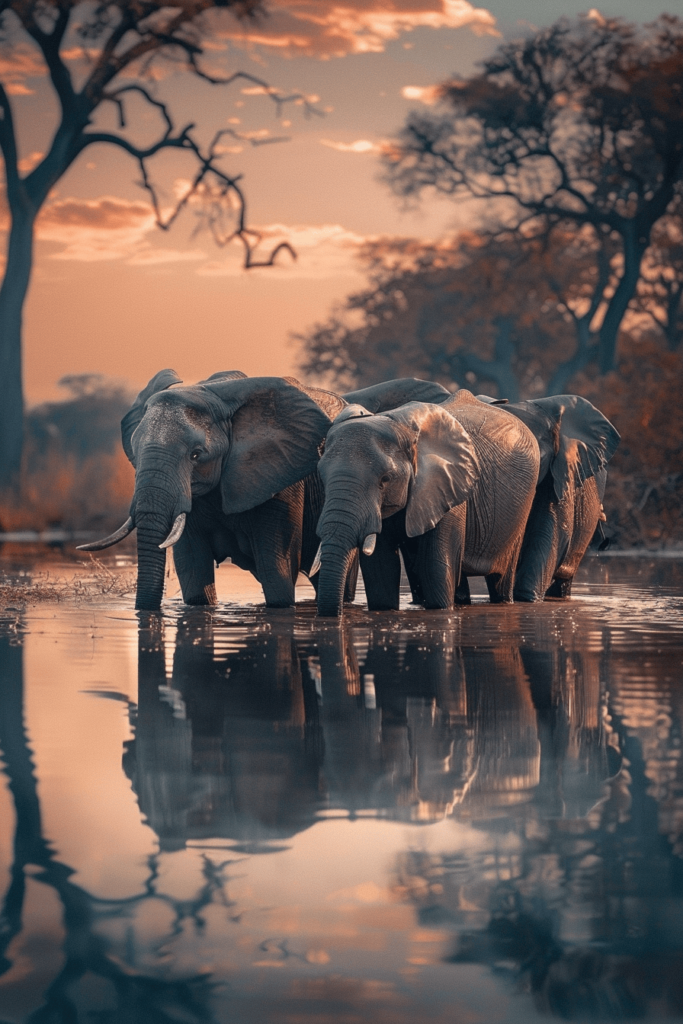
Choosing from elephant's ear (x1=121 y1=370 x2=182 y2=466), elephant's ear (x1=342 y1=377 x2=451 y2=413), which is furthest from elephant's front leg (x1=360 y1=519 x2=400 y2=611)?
elephant's ear (x1=121 y1=370 x2=182 y2=466)

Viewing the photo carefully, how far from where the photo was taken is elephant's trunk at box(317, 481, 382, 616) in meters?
12.0

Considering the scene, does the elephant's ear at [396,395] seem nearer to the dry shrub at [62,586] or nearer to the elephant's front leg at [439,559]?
the elephant's front leg at [439,559]

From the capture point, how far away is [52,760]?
6.39 m

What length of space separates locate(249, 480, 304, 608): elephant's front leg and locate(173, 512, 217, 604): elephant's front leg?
454 millimetres

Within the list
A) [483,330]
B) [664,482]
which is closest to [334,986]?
[664,482]

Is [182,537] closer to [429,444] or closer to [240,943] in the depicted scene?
[429,444]

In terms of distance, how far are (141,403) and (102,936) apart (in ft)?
35.5

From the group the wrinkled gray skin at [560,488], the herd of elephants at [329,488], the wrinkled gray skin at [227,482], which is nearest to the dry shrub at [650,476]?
the wrinkled gray skin at [560,488]

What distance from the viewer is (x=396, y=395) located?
1501cm

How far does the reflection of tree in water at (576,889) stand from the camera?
3816 millimetres

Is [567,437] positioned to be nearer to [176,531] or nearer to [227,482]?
[227,482]

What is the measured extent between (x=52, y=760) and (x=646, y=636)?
606cm

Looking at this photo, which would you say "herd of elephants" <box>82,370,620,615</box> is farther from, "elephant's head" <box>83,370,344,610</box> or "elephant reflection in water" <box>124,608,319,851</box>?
"elephant reflection in water" <box>124,608,319,851</box>

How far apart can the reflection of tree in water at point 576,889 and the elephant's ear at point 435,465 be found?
19.5ft
